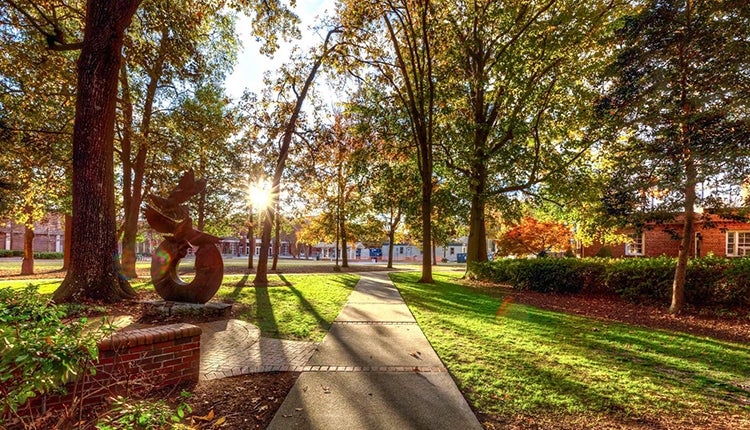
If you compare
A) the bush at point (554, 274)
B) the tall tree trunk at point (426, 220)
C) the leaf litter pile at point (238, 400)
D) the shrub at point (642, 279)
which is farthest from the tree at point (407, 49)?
the leaf litter pile at point (238, 400)

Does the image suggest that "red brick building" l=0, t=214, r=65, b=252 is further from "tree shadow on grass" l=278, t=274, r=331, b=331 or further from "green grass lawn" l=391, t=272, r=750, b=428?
"green grass lawn" l=391, t=272, r=750, b=428

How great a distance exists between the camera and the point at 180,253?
786 centimetres

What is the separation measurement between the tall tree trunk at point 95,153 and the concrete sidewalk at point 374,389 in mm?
5540

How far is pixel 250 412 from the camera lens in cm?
325

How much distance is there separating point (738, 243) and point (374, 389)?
1174 inches

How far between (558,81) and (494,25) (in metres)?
3.71

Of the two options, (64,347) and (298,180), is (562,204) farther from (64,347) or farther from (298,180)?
(64,347)

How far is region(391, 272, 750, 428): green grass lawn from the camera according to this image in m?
3.44

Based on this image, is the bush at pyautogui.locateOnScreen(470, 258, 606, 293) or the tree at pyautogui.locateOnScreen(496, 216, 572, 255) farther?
the tree at pyautogui.locateOnScreen(496, 216, 572, 255)

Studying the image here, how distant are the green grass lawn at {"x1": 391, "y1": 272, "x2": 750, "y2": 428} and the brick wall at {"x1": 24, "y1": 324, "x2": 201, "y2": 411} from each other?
3.22m

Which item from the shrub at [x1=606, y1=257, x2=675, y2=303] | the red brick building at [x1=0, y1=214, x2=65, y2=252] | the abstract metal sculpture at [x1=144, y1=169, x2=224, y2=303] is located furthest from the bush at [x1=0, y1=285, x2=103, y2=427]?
the red brick building at [x1=0, y1=214, x2=65, y2=252]

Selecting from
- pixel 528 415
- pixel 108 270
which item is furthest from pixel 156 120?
pixel 528 415

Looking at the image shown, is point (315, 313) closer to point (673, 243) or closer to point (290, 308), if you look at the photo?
point (290, 308)

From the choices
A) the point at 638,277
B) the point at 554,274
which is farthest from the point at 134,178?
the point at 638,277
